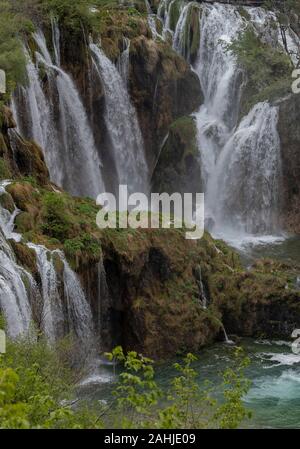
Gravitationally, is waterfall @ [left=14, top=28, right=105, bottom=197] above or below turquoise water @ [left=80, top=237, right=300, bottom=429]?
above

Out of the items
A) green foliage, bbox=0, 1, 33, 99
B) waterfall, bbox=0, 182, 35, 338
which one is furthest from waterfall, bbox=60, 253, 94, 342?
green foliage, bbox=0, 1, 33, 99

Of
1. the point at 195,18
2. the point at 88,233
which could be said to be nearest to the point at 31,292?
the point at 88,233

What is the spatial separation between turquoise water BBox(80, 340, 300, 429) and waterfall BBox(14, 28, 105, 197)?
10892 mm

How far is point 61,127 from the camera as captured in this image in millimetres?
26188

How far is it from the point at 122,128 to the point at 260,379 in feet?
52.5

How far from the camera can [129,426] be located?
22.5 feet

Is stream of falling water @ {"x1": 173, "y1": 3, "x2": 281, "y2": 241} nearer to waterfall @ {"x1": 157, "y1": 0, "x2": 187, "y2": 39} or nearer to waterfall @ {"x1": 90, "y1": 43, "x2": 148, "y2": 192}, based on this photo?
waterfall @ {"x1": 90, "y1": 43, "x2": 148, "y2": 192}

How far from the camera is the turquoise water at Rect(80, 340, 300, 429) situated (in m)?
14.3

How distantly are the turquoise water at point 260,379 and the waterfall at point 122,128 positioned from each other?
12.7 meters

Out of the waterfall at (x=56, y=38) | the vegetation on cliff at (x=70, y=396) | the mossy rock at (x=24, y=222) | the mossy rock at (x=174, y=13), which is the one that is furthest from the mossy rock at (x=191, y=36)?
the vegetation on cliff at (x=70, y=396)

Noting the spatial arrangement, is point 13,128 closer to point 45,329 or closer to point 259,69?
point 45,329

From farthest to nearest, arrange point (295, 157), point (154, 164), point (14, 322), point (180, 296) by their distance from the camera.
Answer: point (154, 164) < point (295, 157) < point (180, 296) < point (14, 322)

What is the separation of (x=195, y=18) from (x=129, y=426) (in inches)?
1219

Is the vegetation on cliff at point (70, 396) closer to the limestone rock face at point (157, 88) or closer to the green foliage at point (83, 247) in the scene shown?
the green foliage at point (83, 247)
